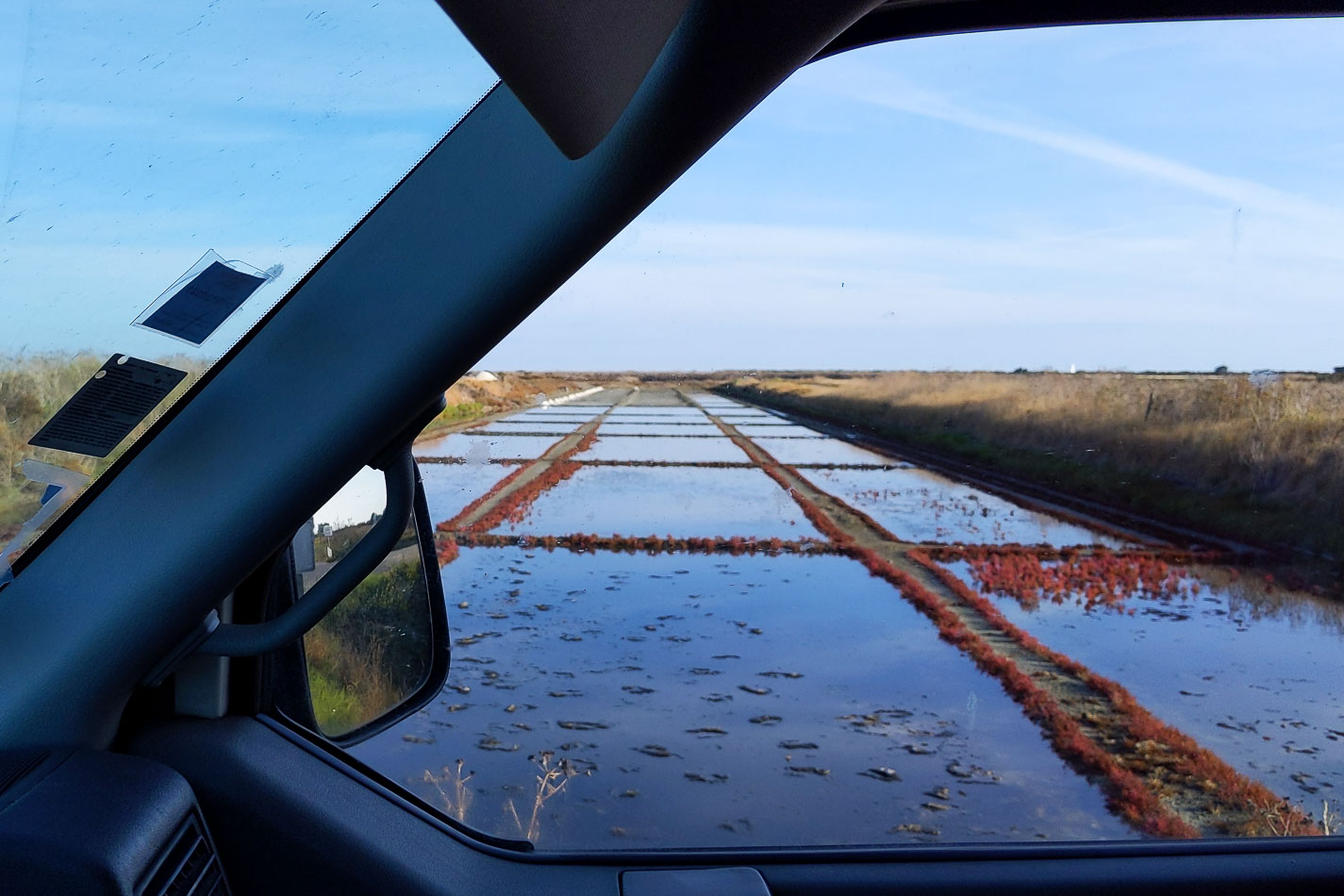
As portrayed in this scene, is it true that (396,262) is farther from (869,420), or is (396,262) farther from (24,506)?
(869,420)

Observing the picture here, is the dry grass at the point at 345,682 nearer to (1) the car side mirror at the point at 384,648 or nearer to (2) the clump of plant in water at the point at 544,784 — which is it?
(1) the car side mirror at the point at 384,648

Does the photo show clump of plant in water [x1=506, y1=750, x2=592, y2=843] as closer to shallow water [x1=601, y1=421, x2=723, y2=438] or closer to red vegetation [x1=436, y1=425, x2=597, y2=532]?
red vegetation [x1=436, y1=425, x2=597, y2=532]

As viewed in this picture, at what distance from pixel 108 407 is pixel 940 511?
271cm

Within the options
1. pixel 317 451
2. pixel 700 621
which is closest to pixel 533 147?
pixel 317 451

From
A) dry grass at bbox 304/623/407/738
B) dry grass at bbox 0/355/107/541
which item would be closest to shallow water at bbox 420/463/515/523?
dry grass at bbox 304/623/407/738

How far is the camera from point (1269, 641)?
251 cm

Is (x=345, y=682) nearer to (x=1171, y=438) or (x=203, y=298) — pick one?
(x=203, y=298)

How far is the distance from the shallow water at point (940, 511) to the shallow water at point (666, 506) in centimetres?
25

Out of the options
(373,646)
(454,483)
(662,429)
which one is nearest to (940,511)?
(662,429)

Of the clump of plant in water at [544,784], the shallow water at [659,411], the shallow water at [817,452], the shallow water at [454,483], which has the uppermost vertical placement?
the shallow water at [659,411]

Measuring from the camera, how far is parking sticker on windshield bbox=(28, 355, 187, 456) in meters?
1.35

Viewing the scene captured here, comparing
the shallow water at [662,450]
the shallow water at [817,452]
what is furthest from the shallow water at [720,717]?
the shallow water at [662,450]

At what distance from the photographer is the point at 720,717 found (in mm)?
2504

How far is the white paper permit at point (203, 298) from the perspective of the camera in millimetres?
1357
